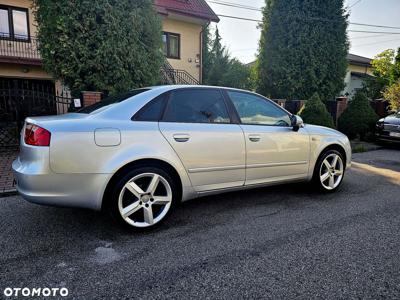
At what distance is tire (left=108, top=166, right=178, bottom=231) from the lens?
2777 millimetres

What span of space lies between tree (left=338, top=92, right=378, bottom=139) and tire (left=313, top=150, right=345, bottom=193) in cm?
632

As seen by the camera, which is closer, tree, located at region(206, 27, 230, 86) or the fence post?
the fence post

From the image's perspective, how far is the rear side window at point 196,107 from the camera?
3114mm

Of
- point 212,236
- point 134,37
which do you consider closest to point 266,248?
point 212,236

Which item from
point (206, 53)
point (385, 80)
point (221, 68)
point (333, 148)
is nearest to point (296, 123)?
point (333, 148)

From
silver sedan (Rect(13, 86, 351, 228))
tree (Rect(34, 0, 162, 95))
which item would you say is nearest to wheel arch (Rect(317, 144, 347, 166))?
silver sedan (Rect(13, 86, 351, 228))

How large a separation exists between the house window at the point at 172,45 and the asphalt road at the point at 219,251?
1195 cm

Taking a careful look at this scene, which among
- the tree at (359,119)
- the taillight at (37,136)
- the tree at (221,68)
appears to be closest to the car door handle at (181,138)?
the taillight at (37,136)

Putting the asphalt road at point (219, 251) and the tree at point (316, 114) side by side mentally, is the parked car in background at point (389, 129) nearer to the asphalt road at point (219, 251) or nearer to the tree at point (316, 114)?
the tree at point (316, 114)

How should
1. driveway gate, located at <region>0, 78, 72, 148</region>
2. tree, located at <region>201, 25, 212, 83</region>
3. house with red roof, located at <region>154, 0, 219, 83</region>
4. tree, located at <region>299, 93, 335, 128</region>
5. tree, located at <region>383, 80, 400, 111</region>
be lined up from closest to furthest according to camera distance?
driveway gate, located at <region>0, 78, 72, 148</region> → tree, located at <region>299, 93, 335, 128</region> → tree, located at <region>383, 80, 400, 111</region> → house with red roof, located at <region>154, 0, 219, 83</region> → tree, located at <region>201, 25, 212, 83</region>

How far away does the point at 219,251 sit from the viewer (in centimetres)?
258

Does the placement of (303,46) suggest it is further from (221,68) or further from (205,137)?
(205,137)

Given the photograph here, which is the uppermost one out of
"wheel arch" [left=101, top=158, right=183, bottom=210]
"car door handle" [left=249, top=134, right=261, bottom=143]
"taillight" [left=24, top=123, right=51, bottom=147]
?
"taillight" [left=24, top=123, right=51, bottom=147]

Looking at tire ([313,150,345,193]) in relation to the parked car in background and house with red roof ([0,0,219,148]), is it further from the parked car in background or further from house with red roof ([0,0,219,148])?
house with red roof ([0,0,219,148])
